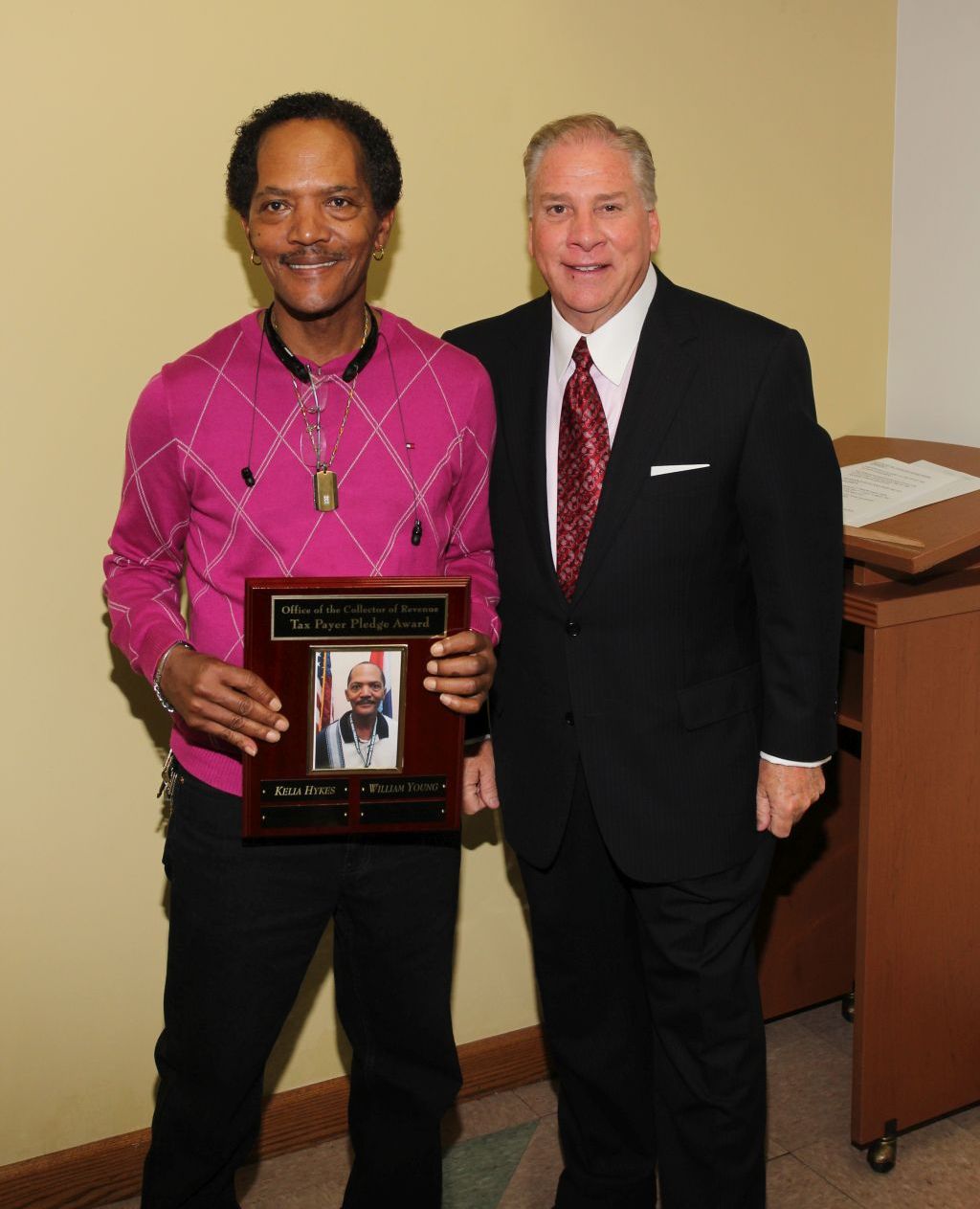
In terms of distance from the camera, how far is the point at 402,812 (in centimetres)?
184

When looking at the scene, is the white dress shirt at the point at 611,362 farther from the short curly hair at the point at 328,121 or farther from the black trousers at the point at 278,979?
the black trousers at the point at 278,979

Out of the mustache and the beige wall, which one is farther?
the beige wall

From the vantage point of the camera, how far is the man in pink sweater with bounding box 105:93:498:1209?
1830mm

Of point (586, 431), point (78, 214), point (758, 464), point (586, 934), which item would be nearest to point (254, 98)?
point (78, 214)

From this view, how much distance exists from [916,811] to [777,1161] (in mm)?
759

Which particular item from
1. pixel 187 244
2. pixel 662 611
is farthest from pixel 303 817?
pixel 187 244

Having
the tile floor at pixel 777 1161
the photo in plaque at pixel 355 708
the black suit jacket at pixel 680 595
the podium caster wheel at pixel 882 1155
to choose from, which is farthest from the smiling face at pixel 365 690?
the podium caster wheel at pixel 882 1155

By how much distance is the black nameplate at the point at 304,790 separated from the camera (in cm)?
178

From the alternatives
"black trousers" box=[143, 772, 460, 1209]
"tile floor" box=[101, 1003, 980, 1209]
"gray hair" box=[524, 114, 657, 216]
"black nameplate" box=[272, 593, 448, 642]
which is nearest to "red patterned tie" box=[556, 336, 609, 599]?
"gray hair" box=[524, 114, 657, 216]

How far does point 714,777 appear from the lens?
6.89 ft

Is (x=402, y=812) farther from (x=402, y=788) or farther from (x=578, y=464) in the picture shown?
(x=578, y=464)

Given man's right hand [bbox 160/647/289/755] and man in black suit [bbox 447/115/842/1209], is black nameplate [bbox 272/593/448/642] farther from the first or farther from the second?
man in black suit [bbox 447/115/842/1209]

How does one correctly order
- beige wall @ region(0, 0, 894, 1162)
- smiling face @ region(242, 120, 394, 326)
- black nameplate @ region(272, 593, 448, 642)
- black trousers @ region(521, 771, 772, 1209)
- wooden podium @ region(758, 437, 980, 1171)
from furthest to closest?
wooden podium @ region(758, 437, 980, 1171) < beige wall @ region(0, 0, 894, 1162) < black trousers @ region(521, 771, 772, 1209) < smiling face @ region(242, 120, 394, 326) < black nameplate @ region(272, 593, 448, 642)

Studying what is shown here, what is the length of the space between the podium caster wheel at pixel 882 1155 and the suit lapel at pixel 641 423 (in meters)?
1.38
